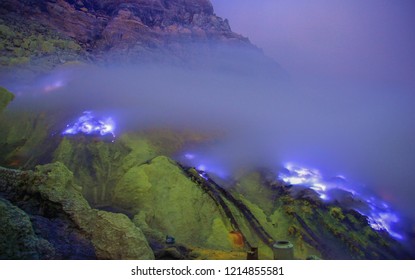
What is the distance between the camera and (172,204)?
929 cm

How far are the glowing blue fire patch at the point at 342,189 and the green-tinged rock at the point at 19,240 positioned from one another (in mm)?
8124

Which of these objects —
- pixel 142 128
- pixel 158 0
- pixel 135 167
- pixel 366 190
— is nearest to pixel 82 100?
pixel 142 128

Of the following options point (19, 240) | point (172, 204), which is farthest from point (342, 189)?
point (19, 240)

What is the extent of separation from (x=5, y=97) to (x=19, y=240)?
701 centimetres

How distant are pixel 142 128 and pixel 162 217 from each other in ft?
12.9

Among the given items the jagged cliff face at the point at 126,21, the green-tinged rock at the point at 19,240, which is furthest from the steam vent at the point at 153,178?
the jagged cliff face at the point at 126,21

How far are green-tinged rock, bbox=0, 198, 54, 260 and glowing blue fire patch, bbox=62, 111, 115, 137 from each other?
5243 mm

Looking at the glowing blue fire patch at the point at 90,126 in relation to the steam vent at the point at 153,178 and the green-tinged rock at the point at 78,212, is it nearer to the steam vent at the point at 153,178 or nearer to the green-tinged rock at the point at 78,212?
the steam vent at the point at 153,178

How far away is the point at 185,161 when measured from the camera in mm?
11148

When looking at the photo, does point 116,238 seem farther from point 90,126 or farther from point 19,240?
point 90,126

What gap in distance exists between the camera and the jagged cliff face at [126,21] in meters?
21.0

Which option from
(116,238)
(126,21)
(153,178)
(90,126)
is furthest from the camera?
(126,21)

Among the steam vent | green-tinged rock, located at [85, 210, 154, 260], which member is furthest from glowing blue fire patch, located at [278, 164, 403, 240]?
green-tinged rock, located at [85, 210, 154, 260]

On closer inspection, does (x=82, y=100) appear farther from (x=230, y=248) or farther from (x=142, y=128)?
(x=230, y=248)
